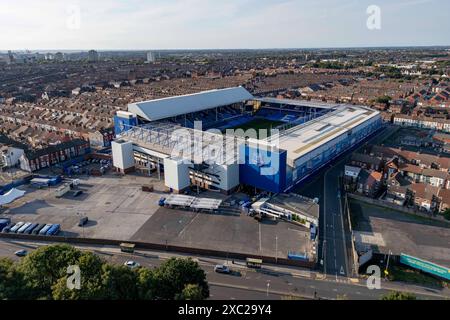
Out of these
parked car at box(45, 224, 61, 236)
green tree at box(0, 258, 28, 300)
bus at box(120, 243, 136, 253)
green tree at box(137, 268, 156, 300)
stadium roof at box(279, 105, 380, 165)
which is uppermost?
stadium roof at box(279, 105, 380, 165)

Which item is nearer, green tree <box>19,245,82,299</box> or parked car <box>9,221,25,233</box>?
green tree <box>19,245,82,299</box>

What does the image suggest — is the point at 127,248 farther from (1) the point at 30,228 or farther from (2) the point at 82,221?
(1) the point at 30,228

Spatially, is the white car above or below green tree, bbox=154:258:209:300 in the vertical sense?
below

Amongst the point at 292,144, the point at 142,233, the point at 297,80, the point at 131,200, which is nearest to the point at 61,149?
the point at 131,200

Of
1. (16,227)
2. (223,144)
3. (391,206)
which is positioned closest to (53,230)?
(16,227)

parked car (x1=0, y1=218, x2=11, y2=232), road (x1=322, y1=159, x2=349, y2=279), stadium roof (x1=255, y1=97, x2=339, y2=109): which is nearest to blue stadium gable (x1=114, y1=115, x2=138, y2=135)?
parked car (x1=0, y1=218, x2=11, y2=232)

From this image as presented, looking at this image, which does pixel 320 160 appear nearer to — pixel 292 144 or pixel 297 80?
pixel 292 144

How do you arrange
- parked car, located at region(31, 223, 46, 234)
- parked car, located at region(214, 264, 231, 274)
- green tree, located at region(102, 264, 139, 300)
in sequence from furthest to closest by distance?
parked car, located at region(31, 223, 46, 234) → parked car, located at region(214, 264, 231, 274) → green tree, located at region(102, 264, 139, 300)

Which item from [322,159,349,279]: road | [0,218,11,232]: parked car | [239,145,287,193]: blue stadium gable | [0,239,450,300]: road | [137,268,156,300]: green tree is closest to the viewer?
[137,268,156,300]: green tree

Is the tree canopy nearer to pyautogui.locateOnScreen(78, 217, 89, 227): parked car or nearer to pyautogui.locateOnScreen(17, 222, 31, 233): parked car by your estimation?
pyautogui.locateOnScreen(78, 217, 89, 227): parked car
